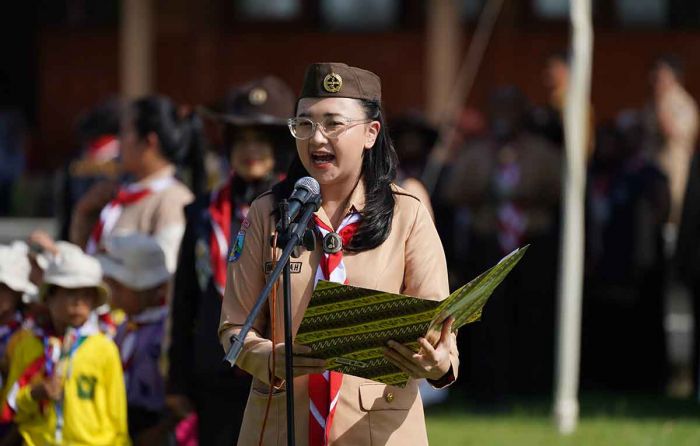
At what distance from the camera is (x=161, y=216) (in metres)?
8.55

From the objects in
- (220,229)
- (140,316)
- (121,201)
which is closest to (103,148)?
(121,201)

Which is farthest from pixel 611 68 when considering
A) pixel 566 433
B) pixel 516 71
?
pixel 566 433

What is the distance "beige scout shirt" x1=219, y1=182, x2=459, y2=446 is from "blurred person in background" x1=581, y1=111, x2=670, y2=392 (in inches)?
321

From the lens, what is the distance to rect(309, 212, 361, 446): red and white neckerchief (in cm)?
541

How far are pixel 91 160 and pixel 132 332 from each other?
3.30m

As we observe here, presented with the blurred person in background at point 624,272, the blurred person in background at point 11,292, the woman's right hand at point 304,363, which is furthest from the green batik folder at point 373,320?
the blurred person in background at point 624,272

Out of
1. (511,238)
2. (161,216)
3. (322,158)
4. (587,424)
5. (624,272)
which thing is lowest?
(587,424)

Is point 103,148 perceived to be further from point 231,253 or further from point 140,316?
point 231,253

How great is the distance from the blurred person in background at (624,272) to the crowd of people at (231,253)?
0.01m

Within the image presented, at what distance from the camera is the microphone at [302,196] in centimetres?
520

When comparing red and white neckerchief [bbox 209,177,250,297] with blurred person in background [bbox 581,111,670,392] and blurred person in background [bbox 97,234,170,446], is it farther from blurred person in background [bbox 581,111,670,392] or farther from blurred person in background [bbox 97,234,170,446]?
blurred person in background [bbox 581,111,670,392]

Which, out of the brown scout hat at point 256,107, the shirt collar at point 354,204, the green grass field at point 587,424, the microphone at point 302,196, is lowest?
the green grass field at point 587,424

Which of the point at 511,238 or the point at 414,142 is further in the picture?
the point at 414,142

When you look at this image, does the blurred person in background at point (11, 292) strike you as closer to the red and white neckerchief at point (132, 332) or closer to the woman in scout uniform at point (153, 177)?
the woman in scout uniform at point (153, 177)
